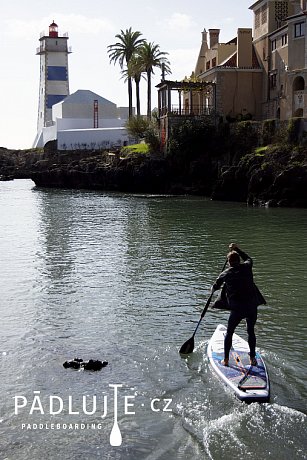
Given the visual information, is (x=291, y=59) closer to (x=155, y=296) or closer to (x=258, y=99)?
(x=258, y=99)

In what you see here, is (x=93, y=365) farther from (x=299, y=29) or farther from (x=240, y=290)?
(x=299, y=29)

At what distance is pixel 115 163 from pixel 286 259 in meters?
56.2

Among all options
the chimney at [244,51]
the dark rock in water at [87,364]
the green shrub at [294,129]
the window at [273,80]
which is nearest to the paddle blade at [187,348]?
the dark rock in water at [87,364]

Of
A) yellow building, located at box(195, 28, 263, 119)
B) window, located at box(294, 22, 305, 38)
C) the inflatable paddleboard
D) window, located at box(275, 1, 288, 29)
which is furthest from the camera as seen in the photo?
yellow building, located at box(195, 28, 263, 119)

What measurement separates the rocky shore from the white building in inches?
132

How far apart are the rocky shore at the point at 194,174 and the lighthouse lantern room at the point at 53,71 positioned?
478 inches

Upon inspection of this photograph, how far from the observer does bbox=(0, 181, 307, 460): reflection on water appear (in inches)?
404

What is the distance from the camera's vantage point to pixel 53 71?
11644cm

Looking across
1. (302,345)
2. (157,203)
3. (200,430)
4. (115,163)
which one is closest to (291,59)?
(157,203)

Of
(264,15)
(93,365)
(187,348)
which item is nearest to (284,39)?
(264,15)

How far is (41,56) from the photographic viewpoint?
394 ft

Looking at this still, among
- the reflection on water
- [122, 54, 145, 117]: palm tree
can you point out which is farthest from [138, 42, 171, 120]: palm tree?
the reflection on water

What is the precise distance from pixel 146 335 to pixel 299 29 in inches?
2036

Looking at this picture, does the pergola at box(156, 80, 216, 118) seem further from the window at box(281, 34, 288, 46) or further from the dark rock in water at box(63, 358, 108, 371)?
the dark rock in water at box(63, 358, 108, 371)
